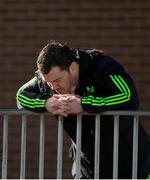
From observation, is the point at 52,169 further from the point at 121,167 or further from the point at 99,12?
the point at 121,167

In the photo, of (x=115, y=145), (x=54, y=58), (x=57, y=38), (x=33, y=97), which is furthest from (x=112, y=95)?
(x=57, y=38)

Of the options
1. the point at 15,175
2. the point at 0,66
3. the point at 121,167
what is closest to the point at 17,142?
the point at 15,175

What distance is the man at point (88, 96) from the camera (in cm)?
415

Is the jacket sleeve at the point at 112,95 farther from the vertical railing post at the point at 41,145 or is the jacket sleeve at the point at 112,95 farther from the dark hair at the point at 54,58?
the vertical railing post at the point at 41,145

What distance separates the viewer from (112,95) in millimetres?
4164

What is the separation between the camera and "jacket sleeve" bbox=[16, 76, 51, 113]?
429 centimetres

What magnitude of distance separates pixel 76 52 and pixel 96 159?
0.74 metres

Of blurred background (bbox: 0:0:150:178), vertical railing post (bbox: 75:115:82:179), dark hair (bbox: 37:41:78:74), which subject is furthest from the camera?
blurred background (bbox: 0:0:150:178)

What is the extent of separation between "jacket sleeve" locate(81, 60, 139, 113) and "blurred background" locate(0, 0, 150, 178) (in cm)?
310

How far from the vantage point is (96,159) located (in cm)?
428

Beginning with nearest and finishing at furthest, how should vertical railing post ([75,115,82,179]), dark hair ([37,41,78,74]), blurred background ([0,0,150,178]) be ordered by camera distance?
1. dark hair ([37,41,78,74])
2. vertical railing post ([75,115,82,179])
3. blurred background ([0,0,150,178])

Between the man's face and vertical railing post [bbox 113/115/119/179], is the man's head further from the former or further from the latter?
vertical railing post [bbox 113/115/119/179]

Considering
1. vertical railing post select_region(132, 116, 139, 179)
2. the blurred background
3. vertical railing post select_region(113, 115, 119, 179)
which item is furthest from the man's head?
the blurred background

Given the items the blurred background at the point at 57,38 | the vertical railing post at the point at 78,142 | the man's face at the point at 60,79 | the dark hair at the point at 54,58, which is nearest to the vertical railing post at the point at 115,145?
the vertical railing post at the point at 78,142
